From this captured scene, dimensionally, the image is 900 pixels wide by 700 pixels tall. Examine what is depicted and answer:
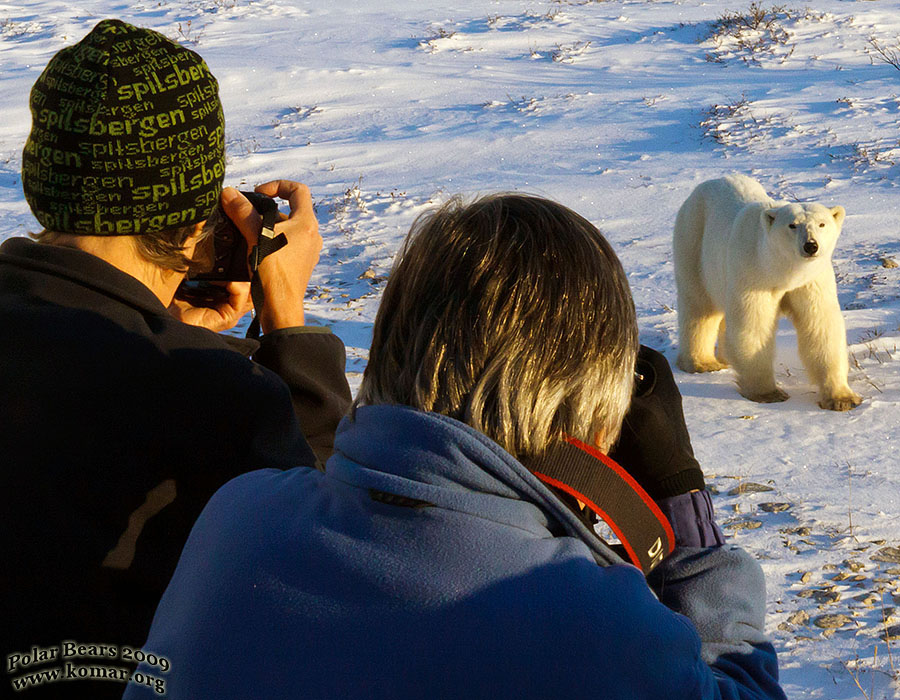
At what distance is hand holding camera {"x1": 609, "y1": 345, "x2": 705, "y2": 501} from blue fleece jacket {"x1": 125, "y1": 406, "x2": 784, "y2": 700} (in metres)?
0.23

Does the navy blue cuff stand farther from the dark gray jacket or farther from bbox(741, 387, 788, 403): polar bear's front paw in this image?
bbox(741, 387, 788, 403): polar bear's front paw

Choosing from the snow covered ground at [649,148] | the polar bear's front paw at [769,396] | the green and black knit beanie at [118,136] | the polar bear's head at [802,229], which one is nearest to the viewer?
the green and black knit beanie at [118,136]

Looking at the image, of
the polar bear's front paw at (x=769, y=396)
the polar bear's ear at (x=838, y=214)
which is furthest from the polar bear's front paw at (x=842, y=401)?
the polar bear's ear at (x=838, y=214)

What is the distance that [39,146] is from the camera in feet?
4.09

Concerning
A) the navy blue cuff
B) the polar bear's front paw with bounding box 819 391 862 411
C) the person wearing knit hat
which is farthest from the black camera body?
the polar bear's front paw with bounding box 819 391 862 411

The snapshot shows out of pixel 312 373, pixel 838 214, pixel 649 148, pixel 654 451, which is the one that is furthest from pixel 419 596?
pixel 649 148

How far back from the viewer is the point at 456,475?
888 mm

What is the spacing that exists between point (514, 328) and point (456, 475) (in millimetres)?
193

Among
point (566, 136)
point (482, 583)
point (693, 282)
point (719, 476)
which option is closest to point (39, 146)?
point (482, 583)

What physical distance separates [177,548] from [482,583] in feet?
1.82

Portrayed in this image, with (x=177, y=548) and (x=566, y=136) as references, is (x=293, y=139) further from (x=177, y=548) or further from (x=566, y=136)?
(x=177, y=548)

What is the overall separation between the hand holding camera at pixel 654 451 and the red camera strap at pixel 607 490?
0.15 m

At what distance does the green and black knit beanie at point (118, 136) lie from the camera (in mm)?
1221

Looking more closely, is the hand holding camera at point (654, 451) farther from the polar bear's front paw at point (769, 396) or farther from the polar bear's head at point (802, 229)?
the polar bear's front paw at point (769, 396)
